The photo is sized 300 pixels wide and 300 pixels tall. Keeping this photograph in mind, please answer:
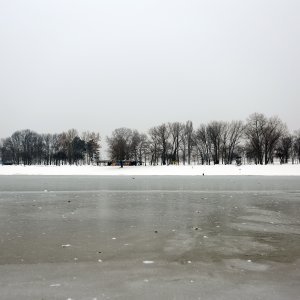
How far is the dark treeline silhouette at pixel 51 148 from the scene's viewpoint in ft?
414

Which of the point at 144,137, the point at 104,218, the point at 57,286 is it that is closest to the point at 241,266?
the point at 57,286

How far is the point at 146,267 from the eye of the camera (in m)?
7.25

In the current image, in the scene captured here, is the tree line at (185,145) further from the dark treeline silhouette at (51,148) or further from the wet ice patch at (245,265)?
the wet ice patch at (245,265)

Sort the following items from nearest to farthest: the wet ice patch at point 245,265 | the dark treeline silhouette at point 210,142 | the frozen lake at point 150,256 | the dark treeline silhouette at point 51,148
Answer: the frozen lake at point 150,256
the wet ice patch at point 245,265
the dark treeline silhouette at point 210,142
the dark treeline silhouette at point 51,148

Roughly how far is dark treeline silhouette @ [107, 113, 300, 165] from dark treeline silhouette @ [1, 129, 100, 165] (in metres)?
12.8

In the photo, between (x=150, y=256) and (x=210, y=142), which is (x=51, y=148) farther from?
(x=150, y=256)

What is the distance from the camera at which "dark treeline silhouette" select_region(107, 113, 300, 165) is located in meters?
98.6

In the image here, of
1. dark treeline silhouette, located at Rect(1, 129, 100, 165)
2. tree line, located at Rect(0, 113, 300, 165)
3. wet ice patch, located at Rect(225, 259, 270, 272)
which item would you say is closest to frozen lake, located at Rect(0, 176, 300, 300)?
wet ice patch, located at Rect(225, 259, 270, 272)

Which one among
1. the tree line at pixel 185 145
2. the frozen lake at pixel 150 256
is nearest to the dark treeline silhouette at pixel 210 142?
the tree line at pixel 185 145

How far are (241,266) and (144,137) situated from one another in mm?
112054

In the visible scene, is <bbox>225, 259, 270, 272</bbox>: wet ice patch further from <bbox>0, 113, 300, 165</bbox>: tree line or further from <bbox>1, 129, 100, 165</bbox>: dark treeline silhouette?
<bbox>1, 129, 100, 165</bbox>: dark treeline silhouette

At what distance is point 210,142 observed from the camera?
109 meters

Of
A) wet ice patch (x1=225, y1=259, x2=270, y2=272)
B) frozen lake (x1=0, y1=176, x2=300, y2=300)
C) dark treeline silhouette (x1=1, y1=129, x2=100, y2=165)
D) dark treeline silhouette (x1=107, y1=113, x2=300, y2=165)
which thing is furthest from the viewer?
dark treeline silhouette (x1=1, y1=129, x2=100, y2=165)

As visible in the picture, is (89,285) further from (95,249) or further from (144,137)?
(144,137)
